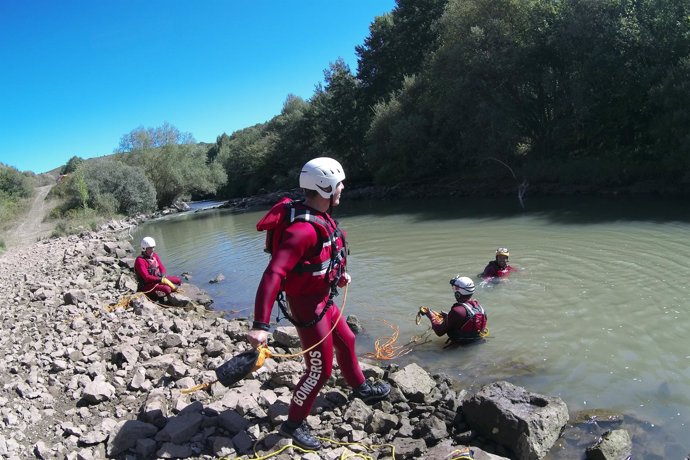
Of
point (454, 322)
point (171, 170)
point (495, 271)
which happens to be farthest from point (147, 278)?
point (171, 170)

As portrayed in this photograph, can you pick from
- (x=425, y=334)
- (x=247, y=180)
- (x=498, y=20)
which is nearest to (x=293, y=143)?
(x=247, y=180)

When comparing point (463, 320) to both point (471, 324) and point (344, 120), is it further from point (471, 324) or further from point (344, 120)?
point (344, 120)

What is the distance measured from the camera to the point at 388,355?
7.30 metres

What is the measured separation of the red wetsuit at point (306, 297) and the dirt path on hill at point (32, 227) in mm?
23884

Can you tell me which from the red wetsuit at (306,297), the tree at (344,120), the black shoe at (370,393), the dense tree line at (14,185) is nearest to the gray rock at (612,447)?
the black shoe at (370,393)

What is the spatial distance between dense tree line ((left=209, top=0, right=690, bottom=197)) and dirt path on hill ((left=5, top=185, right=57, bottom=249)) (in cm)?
2137

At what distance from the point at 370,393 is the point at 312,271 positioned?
1.79 metres

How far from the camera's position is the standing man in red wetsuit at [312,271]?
3.76 meters

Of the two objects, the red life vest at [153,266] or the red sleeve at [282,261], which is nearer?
the red sleeve at [282,261]

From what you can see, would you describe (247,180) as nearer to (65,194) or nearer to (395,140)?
(65,194)

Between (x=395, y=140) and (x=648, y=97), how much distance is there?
15310mm

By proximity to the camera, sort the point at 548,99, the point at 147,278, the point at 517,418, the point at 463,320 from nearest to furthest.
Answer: the point at 517,418 < the point at 463,320 < the point at 147,278 < the point at 548,99

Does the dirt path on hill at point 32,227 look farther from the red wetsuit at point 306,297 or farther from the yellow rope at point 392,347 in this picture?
the red wetsuit at point 306,297

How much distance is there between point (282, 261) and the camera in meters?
3.67
